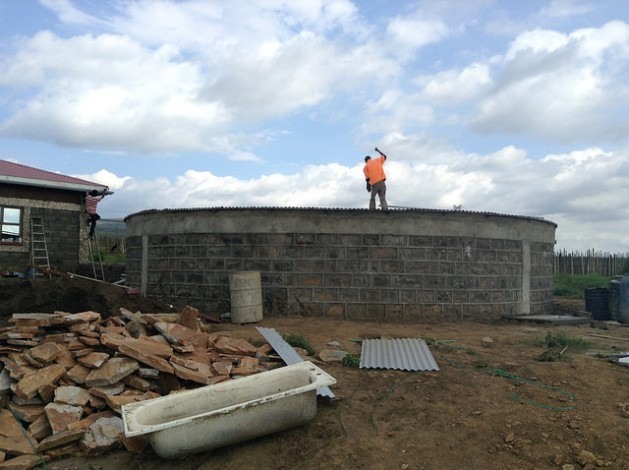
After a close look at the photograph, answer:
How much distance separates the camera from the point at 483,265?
1109cm

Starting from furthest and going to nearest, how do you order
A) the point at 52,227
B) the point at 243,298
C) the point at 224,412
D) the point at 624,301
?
the point at 52,227 < the point at 624,301 < the point at 243,298 < the point at 224,412

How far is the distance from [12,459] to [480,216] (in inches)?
379

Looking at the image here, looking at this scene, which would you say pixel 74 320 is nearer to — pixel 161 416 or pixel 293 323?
pixel 161 416

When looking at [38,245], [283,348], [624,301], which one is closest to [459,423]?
[283,348]

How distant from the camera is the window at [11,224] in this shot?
15.7 meters

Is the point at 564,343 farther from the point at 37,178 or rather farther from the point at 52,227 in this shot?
the point at 37,178

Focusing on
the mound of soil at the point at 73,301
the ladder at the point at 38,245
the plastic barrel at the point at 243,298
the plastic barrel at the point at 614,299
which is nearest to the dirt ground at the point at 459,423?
the plastic barrel at the point at 243,298

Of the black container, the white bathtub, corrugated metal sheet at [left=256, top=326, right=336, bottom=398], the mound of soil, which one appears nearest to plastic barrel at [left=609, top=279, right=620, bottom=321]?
the black container

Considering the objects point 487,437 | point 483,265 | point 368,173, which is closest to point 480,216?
point 483,265

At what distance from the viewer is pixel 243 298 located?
32.7 ft

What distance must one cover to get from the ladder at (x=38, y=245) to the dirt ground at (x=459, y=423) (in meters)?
12.8

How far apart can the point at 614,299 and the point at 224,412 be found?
1164cm

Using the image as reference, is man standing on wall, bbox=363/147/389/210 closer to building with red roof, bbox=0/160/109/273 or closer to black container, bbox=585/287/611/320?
black container, bbox=585/287/611/320

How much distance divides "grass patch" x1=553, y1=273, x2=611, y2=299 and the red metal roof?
17579 millimetres
